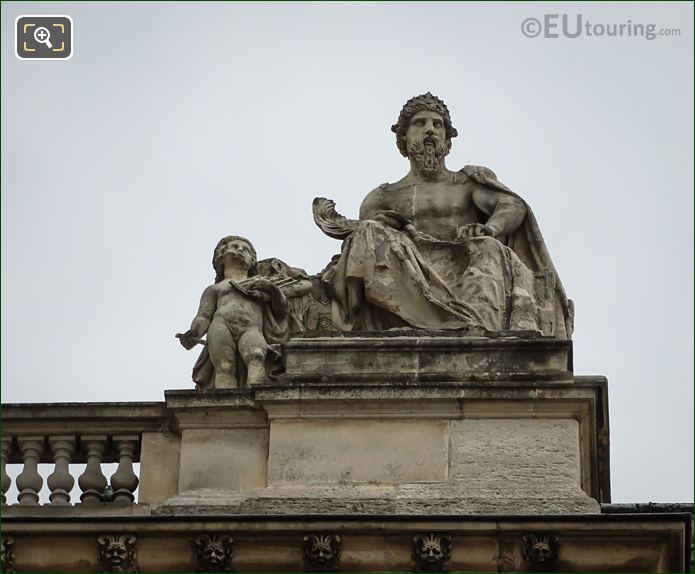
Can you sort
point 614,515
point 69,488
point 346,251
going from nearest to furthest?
point 614,515
point 69,488
point 346,251

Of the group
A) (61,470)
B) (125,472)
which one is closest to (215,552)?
(125,472)

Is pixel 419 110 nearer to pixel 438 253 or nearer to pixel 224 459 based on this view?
pixel 438 253

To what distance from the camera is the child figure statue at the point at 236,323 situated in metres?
27.5

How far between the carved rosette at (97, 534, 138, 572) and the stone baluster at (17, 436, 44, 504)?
176cm

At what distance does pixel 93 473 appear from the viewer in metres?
26.8

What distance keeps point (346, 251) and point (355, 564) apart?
4.57 metres

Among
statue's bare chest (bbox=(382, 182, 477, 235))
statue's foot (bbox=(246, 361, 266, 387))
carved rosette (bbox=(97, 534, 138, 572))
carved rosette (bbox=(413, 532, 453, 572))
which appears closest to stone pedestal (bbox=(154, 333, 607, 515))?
statue's foot (bbox=(246, 361, 266, 387))

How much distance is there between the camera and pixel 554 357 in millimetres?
26891

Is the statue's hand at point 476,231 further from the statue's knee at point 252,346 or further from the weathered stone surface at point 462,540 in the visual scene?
the weathered stone surface at point 462,540

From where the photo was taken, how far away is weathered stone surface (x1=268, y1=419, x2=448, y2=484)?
26.3 m

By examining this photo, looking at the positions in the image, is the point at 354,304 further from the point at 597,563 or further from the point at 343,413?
the point at 597,563

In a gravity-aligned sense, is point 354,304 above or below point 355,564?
above

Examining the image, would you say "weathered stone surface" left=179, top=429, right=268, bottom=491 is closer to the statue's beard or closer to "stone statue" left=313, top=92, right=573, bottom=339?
"stone statue" left=313, top=92, right=573, bottom=339

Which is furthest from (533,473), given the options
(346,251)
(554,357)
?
(346,251)
